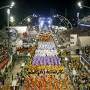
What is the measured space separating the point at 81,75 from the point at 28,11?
272ft

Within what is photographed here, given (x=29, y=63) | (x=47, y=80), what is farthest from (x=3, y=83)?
(x=29, y=63)

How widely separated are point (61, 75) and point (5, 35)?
27662 millimetres

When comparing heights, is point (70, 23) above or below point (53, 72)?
above

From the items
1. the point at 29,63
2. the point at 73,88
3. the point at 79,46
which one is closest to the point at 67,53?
the point at 79,46

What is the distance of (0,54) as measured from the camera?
166 feet

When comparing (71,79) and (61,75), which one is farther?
(61,75)

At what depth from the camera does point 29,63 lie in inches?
1922

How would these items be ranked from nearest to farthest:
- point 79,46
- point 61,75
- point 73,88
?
1. point 73,88
2. point 61,75
3. point 79,46

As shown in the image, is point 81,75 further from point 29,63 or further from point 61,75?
point 29,63

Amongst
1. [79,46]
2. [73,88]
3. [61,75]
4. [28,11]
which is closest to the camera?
[73,88]

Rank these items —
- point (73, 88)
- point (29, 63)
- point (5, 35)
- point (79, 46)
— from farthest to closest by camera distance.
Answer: point (5, 35) → point (79, 46) → point (29, 63) → point (73, 88)

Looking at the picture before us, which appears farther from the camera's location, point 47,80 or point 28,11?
point 28,11

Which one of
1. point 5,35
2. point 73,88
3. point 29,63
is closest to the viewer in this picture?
point 73,88

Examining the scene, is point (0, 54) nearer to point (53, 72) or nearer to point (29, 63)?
point (29, 63)
